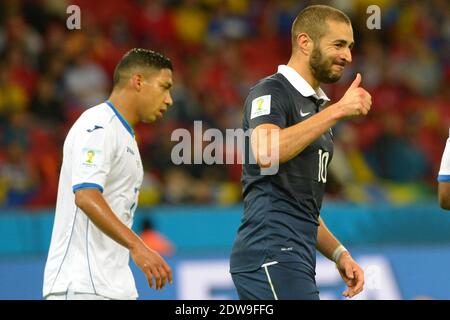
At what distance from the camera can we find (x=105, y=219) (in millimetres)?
4586

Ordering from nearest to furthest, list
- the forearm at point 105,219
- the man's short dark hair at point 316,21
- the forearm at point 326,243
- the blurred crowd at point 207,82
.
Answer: the forearm at point 105,219
the man's short dark hair at point 316,21
the forearm at point 326,243
the blurred crowd at point 207,82

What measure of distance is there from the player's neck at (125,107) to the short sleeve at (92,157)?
0.23m

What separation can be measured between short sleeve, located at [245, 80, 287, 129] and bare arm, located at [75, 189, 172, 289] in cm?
77

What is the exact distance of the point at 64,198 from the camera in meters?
4.92

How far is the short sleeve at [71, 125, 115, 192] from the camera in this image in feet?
15.6

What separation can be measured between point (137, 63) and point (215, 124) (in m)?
6.82

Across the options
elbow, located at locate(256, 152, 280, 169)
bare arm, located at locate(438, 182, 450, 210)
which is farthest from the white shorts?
bare arm, located at locate(438, 182, 450, 210)

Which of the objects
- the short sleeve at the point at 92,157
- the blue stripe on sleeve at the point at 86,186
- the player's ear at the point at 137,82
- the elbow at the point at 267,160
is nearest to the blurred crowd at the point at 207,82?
the player's ear at the point at 137,82

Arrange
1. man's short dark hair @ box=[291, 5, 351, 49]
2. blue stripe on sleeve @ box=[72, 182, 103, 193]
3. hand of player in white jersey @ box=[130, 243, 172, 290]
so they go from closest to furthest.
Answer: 1. hand of player in white jersey @ box=[130, 243, 172, 290]
2. blue stripe on sleeve @ box=[72, 182, 103, 193]
3. man's short dark hair @ box=[291, 5, 351, 49]

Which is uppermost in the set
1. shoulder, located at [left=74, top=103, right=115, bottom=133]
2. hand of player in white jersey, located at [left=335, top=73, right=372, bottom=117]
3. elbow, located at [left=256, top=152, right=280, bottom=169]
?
shoulder, located at [left=74, top=103, right=115, bottom=133]

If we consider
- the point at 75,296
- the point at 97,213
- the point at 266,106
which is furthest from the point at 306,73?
the point at 75,296

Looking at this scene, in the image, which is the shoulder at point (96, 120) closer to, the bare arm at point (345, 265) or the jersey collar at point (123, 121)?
the jersey collar at point (123, 121)

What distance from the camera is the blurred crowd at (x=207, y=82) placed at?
36.5ft

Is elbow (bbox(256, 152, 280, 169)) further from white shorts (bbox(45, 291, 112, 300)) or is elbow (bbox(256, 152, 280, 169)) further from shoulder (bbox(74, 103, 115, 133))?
white shorts (bbox(45, 291, 112, 300))
